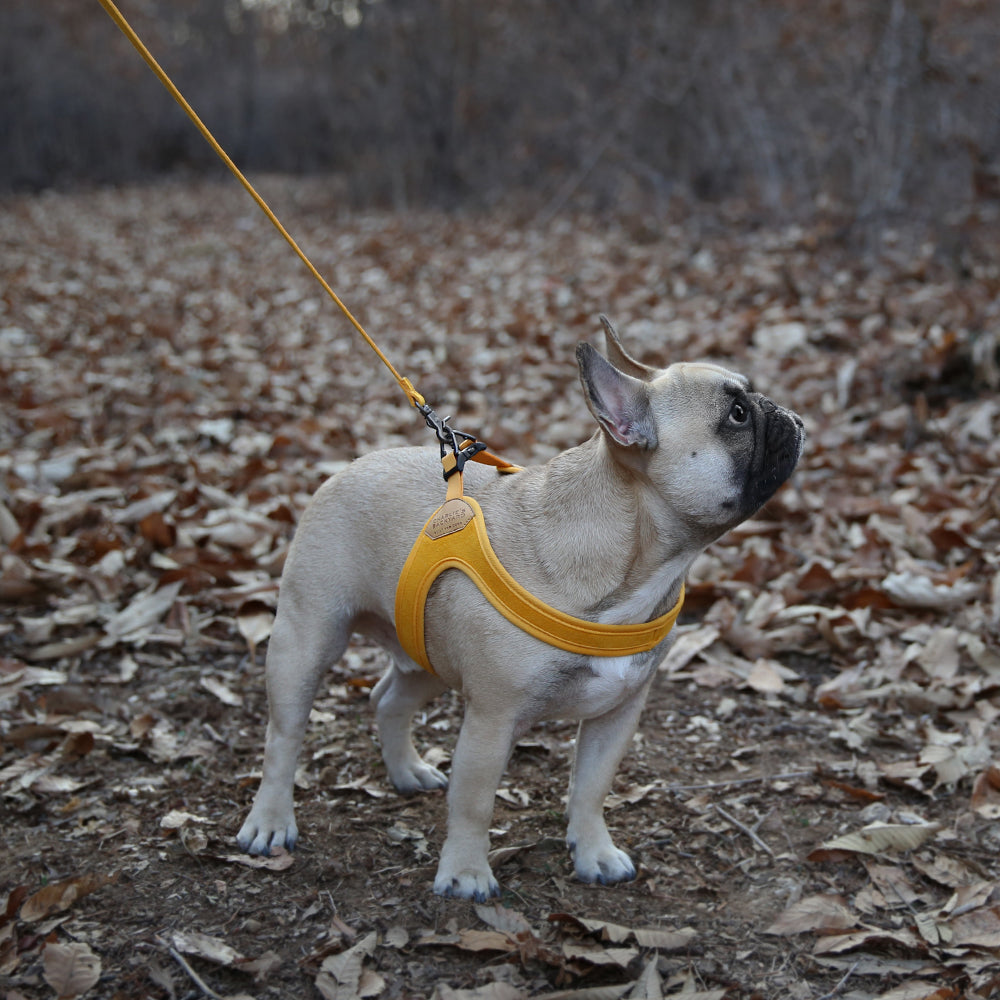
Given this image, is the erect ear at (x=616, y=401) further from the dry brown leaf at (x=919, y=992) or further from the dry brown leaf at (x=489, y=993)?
the dry brown leaf at (x=919, y=992)

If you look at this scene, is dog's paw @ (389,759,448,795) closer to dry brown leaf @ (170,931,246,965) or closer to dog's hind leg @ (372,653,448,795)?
dog's hind leg @ (372,653,448,795)

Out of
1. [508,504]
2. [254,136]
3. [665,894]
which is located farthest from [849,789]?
[254,136]

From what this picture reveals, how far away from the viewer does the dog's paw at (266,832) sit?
3.25m

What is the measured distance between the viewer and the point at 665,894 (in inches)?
124

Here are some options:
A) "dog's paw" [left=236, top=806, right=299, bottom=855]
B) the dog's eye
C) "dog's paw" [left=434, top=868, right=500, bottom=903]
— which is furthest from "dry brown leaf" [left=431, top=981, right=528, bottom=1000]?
the dog's eye

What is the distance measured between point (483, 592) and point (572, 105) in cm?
1484

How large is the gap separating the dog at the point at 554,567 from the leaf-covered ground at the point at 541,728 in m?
0.26

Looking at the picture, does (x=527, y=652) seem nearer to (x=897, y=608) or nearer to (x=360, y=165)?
(x=897, y=608)

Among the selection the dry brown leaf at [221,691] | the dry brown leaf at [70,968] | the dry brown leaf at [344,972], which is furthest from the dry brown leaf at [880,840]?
the dry brown leaf at [221,691]

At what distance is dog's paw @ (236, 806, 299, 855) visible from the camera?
3250 mm

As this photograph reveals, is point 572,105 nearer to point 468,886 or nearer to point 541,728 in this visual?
point 541,728

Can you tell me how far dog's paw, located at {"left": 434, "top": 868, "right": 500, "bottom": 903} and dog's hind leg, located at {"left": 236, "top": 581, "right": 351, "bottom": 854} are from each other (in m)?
0.56

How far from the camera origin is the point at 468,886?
2994 millimetres

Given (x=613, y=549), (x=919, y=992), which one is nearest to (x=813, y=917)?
(x=919, y=992)
